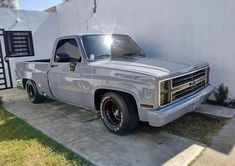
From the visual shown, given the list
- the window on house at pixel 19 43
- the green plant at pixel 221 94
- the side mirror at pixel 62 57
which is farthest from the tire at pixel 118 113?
the window on house at pixel 19 43

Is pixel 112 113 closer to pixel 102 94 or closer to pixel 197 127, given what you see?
pixel 102 94

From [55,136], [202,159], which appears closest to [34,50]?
[55,136]

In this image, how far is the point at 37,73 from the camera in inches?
255

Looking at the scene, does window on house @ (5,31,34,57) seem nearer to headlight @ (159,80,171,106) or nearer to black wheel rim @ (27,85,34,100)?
black wheel rim @ (27,85,34,100)

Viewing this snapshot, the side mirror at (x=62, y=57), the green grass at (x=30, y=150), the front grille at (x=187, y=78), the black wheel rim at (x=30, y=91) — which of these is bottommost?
the green grass at (x=30, y=150)

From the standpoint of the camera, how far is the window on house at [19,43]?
33.9 feet

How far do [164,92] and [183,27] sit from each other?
3.14 meters

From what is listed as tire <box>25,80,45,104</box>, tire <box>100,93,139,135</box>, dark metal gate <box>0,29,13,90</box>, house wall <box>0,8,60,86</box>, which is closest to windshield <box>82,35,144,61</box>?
tire <box>100,93,139,135</box>

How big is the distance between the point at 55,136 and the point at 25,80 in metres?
3.50

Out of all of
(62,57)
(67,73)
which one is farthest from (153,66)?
(62,57)

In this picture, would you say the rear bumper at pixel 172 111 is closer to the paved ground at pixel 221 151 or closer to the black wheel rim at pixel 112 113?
the paved ground at pixel 221 151

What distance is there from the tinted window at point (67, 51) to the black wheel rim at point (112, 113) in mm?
1155

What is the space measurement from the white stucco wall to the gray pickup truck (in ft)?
3.48

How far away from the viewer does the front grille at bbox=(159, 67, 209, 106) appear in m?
3.85
